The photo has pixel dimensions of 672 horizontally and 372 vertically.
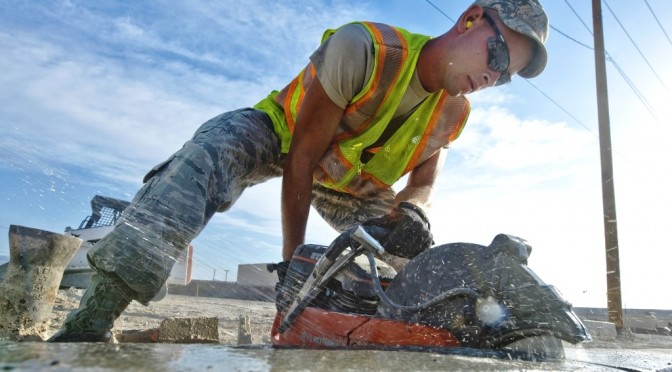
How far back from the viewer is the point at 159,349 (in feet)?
3.60

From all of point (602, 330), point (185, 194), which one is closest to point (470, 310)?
point (185, 194)

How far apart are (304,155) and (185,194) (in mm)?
682

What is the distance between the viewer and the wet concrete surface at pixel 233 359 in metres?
0.86

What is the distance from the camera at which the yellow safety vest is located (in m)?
2.69

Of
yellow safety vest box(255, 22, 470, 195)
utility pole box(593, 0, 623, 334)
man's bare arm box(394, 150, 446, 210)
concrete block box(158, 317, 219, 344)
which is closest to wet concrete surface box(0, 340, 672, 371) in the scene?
yellow safety vest box(255, 22, 470, 195)

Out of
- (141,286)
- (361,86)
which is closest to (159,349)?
(141,286)

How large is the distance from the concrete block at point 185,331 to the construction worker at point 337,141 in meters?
0.94

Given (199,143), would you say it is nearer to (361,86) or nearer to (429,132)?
(361,86)

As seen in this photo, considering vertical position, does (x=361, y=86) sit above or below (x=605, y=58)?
below

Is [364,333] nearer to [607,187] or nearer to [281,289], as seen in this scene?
[281,289]

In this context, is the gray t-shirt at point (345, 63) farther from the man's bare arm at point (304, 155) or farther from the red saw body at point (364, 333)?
the red saw body at point (364, 333)

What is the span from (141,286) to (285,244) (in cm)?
85

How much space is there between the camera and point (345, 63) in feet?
8.25

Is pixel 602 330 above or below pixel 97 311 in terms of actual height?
above
